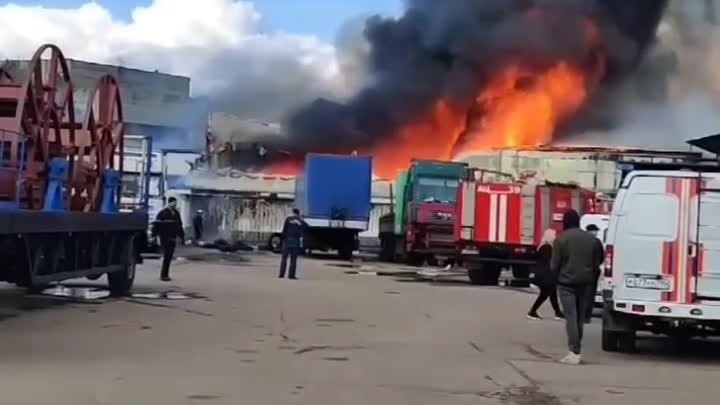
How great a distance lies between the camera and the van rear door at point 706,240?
1334cm

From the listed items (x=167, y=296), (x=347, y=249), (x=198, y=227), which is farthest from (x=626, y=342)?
(x=198, y=227)

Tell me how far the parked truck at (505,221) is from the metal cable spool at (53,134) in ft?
32.6

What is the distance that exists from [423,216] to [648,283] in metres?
20.9

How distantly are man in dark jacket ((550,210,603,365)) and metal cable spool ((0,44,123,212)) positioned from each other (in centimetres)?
725

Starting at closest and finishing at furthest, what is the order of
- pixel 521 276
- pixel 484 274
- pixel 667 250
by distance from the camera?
pixel 667 250 < pixel 484 274 < pixel 521 276

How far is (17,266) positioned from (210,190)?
3339 centimetres

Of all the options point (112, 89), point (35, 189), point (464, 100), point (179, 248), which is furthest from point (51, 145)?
point (464, 100)

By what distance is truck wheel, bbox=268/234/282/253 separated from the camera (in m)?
45.9

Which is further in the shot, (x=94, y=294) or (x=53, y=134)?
(x=94, y=294)

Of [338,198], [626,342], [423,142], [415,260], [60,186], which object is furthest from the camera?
[423,142]

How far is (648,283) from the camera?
13375 mm

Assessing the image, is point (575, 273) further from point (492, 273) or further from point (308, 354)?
point (492, 273)

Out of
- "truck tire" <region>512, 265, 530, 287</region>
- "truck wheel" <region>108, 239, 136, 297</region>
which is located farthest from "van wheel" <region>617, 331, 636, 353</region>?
"truck tire" <region>512, 265, 530, 287</region>

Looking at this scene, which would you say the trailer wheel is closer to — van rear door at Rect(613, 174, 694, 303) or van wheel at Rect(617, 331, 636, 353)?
van wheel at Rect(617, 331, 636, 353)
